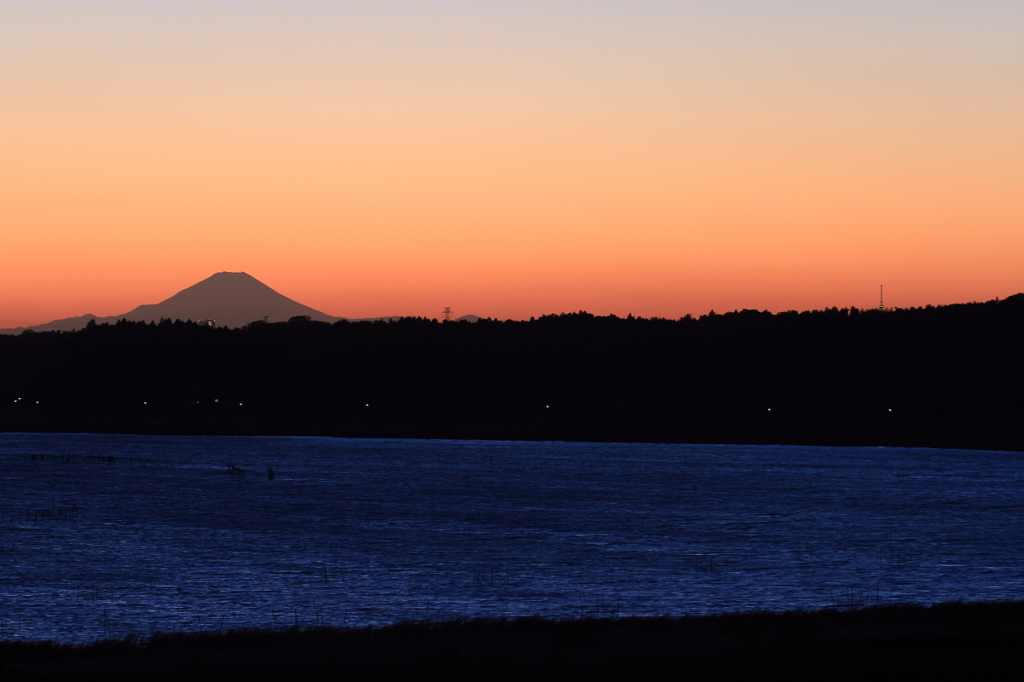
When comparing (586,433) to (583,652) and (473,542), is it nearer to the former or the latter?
(473,542)

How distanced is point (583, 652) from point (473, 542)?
27876 mm

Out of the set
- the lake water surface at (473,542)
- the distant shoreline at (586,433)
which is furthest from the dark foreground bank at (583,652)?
the distant shoreline at (586,433)

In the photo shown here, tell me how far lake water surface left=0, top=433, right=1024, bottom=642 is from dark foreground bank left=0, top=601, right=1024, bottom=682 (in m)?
5.21

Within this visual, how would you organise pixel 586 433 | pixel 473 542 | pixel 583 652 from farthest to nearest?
pixel 586 433 → pixel 473 542 → pixel 583 652

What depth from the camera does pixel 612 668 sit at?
21641 millimetres

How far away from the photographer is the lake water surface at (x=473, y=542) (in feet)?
110

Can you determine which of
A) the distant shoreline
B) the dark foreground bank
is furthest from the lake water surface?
the distant shoreline

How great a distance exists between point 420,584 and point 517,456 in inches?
3822

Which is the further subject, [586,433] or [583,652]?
[586,433]

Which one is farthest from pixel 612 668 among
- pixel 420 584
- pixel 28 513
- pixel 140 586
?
pixel 28 513

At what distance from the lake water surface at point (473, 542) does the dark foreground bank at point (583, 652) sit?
5208 millimetres

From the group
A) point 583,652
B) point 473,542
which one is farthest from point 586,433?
point 583,652

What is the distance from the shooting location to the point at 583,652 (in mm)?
22812

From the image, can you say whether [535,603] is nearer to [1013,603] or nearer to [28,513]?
[1013,603]
